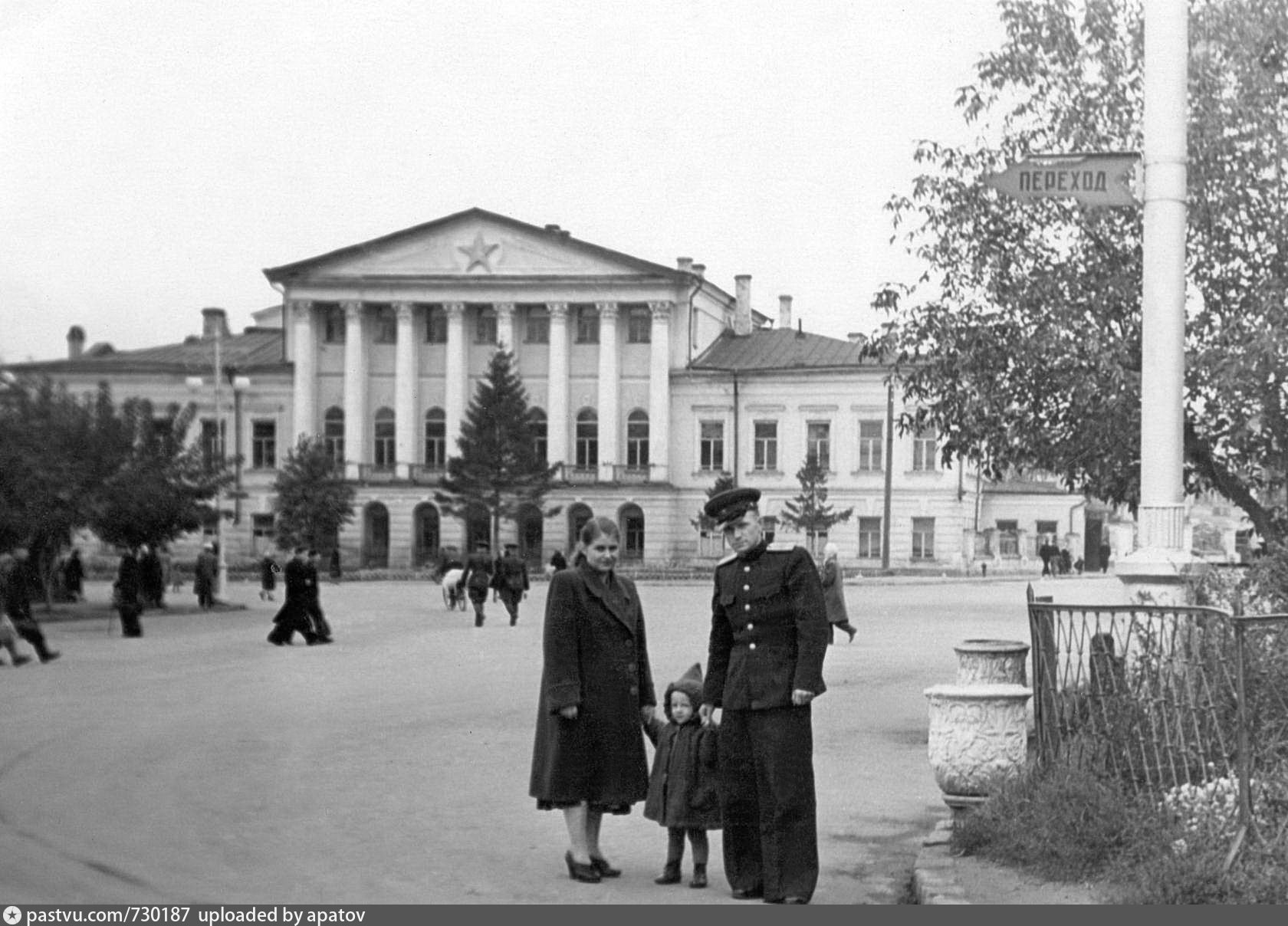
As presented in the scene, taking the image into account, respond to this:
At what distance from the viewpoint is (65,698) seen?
1766 cm

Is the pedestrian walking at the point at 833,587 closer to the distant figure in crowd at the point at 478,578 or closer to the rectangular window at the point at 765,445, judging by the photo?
the rectangular window at the point at 765,445

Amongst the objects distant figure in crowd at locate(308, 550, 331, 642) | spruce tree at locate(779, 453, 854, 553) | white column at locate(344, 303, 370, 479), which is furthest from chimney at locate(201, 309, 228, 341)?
spruce tree at locate(779, 453, 854, 553)

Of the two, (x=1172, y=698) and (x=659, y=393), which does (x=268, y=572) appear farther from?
(x=1172, y=698)

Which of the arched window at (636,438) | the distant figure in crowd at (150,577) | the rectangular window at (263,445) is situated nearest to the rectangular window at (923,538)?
the arched window at (636,438)

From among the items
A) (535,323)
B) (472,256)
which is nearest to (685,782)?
(472,256)

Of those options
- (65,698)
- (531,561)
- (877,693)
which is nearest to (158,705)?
(65,698)

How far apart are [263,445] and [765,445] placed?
71.5 ft

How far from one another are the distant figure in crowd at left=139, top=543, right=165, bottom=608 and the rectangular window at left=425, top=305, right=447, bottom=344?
8.69 m

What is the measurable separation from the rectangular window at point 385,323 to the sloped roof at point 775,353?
17670mm

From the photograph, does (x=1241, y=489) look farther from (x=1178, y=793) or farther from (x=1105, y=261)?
(x=1178, y=793)

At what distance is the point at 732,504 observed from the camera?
7746mm

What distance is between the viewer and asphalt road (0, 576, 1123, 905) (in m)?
8.03

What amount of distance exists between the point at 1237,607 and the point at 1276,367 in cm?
438

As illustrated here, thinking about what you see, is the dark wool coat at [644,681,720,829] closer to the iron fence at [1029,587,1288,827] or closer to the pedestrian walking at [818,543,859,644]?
the iron fence at [1029,587,1288,827]
